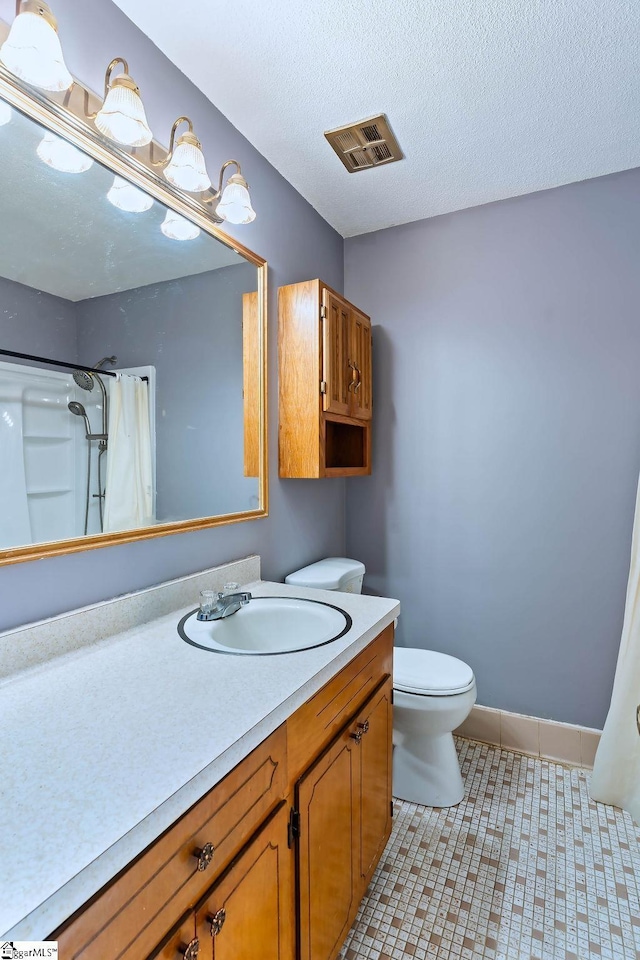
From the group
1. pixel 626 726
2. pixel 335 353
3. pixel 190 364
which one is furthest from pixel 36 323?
pixel 626 726

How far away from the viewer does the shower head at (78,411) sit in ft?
3.63

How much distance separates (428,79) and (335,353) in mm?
875

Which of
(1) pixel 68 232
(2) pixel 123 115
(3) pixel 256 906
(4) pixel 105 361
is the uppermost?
(2) pixel 123 115

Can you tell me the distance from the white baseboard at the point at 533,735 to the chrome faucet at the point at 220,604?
1419 millimetres

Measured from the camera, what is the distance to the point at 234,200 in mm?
1437

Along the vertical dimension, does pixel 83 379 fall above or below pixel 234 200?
below

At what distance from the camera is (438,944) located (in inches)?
49.8

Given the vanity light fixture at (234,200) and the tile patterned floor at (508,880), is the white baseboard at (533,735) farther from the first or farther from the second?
the vanity light fixture at (234,200)

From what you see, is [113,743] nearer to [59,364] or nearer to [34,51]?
[59,364]

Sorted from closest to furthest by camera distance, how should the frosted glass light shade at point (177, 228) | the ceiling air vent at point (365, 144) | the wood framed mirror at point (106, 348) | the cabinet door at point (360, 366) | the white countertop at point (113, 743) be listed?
the white countertop at point (113, 743)
the wood framed mirror at point (106, 348)
the frosted glass light shade at point (177, 228)
the ceiling air vent at point (365, 144)
the cabinet door at point (360, 366)

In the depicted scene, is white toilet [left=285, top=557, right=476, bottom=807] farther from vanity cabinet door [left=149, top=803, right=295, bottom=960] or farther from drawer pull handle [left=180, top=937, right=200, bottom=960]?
drawer pull handle [left=180, top=937, right=200, bottom=960]

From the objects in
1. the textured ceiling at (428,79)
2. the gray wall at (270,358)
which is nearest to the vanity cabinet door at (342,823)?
the gray wall at (270,358)

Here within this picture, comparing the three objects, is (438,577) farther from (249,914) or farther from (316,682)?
(249,914)

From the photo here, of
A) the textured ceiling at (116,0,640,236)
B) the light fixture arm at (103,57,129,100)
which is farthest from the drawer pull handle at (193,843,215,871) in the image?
the textured ceiling at (116,0,640,236)
